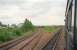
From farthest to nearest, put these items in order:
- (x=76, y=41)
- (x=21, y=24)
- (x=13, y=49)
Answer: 1. (x=21, y=24)
2. (x=13, y=49)
3. (x=76, y=41)

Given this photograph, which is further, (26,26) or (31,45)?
(26,26)

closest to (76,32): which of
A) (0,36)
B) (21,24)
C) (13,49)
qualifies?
(13,49)

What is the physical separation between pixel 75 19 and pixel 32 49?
16.7m

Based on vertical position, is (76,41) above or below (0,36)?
above

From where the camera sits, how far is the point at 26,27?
6650 centimetres

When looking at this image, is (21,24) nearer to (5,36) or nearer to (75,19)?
(5,36)

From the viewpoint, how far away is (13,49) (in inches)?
808

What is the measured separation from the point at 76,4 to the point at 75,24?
1.37ft

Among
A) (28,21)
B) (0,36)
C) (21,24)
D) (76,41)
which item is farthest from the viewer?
(28,21)

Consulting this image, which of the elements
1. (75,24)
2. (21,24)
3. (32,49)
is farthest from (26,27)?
(75,24)

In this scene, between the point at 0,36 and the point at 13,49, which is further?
the point at 0,36

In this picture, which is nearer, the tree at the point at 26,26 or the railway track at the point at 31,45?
the railway track at the point at 31,45

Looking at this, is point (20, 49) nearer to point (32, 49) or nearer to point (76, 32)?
point (32, 49)

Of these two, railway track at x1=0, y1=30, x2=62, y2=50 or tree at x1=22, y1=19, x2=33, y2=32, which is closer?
railway track at x1=0, y1=30, x2=62, y2=50
